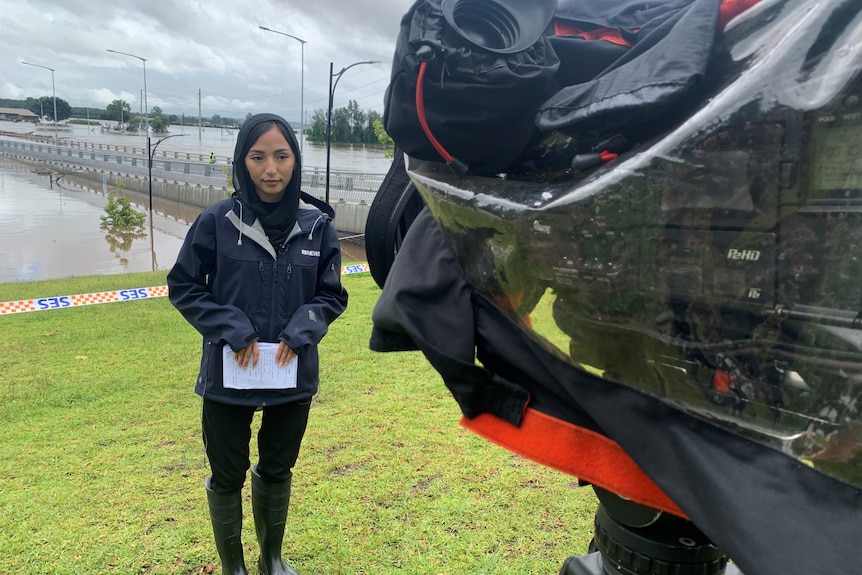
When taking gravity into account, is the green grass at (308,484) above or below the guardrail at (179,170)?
above

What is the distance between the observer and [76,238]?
23.6m

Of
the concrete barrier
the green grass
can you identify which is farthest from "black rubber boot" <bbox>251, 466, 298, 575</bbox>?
the concrete barrier

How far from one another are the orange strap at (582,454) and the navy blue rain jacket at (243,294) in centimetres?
157

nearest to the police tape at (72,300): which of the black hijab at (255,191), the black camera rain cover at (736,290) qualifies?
the black hijab at (255,191)

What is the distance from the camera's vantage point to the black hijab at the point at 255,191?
2.55 metres

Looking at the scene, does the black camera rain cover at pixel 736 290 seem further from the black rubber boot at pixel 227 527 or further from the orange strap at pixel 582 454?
the black rubber boot at pixel 227 527

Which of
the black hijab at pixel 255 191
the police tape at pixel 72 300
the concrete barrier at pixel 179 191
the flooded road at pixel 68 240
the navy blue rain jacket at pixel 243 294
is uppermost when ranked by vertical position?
A: the black hijab at pixel 255 191

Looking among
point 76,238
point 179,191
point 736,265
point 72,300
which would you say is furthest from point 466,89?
point 179,191

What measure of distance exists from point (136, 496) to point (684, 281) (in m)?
3.30

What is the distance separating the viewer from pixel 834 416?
716mm

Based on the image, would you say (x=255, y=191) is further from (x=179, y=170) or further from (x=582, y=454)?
(x=179, y=170)

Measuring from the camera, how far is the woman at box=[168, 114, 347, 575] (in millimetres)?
2443

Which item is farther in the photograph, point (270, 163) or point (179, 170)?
point (179, 170)

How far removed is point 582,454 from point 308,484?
2.71m
